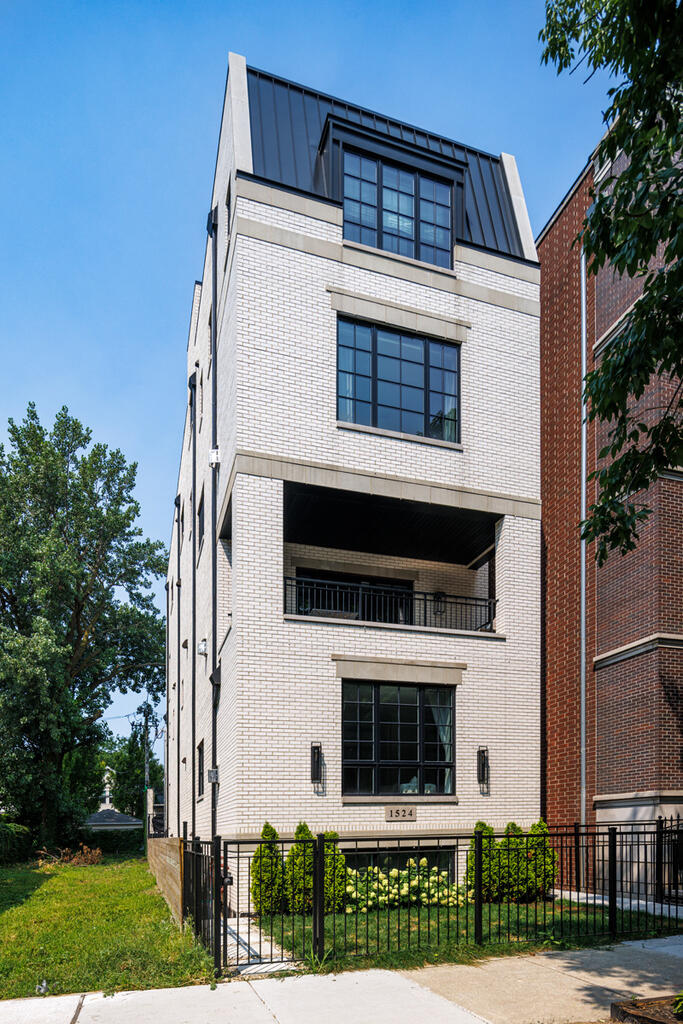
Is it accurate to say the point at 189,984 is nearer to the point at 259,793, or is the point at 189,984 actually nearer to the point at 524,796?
the point at 259,793

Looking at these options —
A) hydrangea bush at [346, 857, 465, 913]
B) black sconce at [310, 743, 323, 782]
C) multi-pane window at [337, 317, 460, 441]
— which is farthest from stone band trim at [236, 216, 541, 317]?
hydrangea bush at [346, 857, 465, 913]

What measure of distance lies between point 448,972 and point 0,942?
6163 mm

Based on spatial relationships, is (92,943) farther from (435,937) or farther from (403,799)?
(403,799)

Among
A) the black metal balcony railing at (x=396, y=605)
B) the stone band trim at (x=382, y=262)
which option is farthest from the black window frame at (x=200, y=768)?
the stone band trim at (x=382, y=262)

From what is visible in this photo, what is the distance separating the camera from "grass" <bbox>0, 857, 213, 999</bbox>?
9.16 meters

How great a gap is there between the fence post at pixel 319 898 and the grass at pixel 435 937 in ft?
0.48

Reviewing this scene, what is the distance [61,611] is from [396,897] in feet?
83.4

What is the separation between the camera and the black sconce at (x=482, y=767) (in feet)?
52.5

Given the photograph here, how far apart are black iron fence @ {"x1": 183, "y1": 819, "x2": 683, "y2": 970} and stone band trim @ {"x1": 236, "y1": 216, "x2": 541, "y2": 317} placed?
33.9ft

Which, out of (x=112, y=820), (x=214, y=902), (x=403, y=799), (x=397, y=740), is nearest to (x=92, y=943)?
(x=214, y=902)

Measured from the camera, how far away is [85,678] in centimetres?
3925

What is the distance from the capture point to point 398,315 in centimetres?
1716

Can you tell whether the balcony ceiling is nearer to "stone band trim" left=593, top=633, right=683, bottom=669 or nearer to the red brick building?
the red brick building

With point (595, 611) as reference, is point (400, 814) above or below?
below
